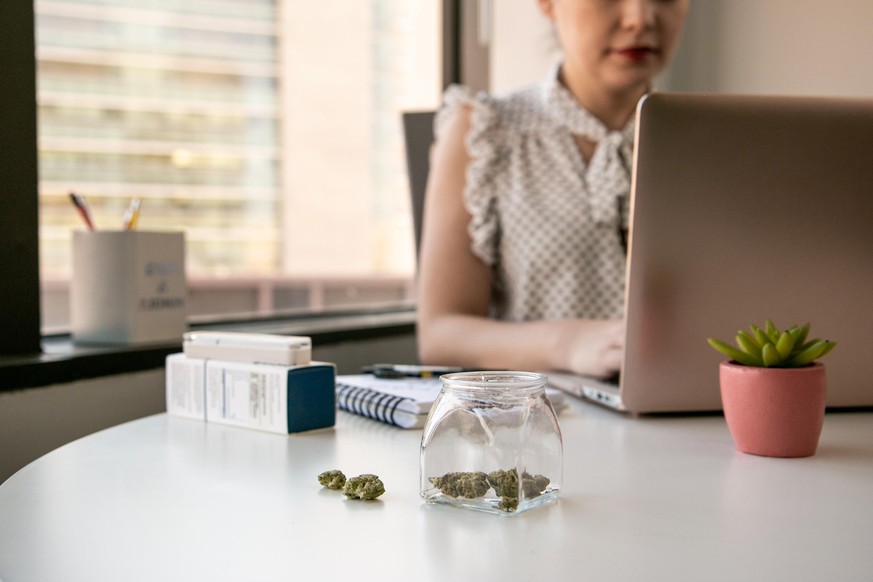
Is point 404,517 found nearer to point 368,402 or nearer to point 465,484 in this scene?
point 465,484

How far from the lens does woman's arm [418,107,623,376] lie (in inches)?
48.1

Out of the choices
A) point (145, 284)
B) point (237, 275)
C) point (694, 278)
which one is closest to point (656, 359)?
point (694, 278)

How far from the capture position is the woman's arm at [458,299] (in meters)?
1.22

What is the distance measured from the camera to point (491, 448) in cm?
56

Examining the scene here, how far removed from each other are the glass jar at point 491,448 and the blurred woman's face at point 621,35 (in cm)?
97

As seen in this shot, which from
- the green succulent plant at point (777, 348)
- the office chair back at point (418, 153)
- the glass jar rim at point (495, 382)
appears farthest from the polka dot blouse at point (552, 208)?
the glass jar rim at point (495, 382)

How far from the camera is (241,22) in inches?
86.6

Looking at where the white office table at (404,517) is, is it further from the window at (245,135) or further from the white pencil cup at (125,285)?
the window at (245,135)

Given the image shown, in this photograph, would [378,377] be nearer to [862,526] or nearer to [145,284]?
[145,284]

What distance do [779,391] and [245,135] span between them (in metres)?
2.04

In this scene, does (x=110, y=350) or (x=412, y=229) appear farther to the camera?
(x=412, y=229)

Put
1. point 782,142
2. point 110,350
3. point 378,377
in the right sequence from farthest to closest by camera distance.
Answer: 1. point 110,350
2. point 378,377
3. point 782,142

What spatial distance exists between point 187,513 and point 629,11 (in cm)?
113

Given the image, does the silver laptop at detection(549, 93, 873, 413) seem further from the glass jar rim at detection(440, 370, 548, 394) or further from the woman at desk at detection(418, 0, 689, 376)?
the woman at desk at detection(418, 0, 689, 376)
